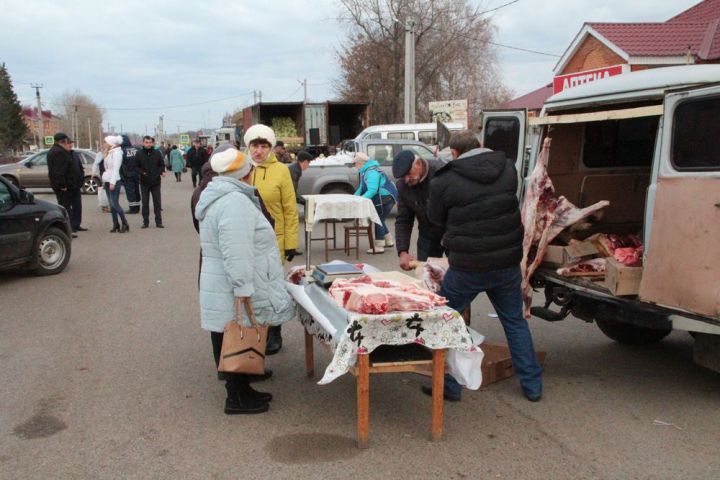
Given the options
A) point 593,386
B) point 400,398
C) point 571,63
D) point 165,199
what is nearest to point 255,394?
point 400,398

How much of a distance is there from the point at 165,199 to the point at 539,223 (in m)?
18.9

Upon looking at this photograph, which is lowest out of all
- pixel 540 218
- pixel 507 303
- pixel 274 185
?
pixel 507 303

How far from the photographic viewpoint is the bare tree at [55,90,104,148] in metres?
122

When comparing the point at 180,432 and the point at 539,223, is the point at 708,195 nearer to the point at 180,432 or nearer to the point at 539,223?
the point at 539,223

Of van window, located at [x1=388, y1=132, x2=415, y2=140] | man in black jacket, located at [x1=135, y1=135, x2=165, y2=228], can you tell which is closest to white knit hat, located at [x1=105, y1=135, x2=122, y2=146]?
man in black jacket, located at [x1=135, y1=135, x2=165, y2=228]

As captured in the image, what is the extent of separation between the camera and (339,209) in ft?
33.8

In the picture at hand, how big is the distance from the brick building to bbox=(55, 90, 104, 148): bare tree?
113072 mm

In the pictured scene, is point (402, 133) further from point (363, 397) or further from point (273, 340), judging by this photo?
point (363, 397)

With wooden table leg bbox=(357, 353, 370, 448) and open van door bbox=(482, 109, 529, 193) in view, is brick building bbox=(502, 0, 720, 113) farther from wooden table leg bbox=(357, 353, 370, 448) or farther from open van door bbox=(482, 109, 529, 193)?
wooden table leg bbox=(357, 353, 370, 448)

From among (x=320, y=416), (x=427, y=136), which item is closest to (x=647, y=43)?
(x=427, y=136)

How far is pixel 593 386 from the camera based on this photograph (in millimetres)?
5078

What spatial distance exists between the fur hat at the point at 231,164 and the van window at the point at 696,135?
287cm

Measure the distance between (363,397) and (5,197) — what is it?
715 cm

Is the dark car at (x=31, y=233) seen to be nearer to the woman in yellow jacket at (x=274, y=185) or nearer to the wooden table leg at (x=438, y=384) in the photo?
the woman in yellow jacket at (x=274, y=185)
